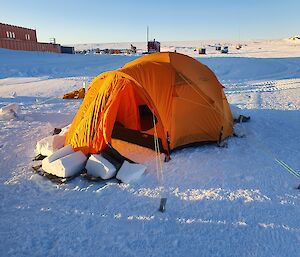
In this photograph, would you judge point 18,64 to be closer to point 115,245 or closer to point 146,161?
point 146,161

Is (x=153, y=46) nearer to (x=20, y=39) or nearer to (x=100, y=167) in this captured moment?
(x=20, y=39)

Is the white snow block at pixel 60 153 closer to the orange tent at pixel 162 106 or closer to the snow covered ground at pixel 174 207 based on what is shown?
the orange tent at pixel 162 106

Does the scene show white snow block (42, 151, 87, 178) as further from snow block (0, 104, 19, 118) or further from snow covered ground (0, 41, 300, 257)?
snow block (0, 104, 19, 118)

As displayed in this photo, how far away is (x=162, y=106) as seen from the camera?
5.84 meters

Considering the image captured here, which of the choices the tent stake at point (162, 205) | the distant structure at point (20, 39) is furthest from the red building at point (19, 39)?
the tent stake at point (162, 205)

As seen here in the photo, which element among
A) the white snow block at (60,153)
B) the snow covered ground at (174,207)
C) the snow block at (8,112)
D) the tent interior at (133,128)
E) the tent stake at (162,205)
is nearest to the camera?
the snow covered ground at (174,207)

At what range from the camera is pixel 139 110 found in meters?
7.59

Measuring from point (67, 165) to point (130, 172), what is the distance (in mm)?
1155

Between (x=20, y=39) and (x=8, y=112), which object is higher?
(x=20, y=39)

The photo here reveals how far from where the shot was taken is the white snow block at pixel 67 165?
505cm

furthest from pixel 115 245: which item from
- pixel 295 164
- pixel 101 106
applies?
pixel 295 164

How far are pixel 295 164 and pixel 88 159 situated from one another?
12.9ft

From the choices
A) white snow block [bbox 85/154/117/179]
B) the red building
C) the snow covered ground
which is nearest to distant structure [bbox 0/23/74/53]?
the red building

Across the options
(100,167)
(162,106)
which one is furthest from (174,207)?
(162,106)
